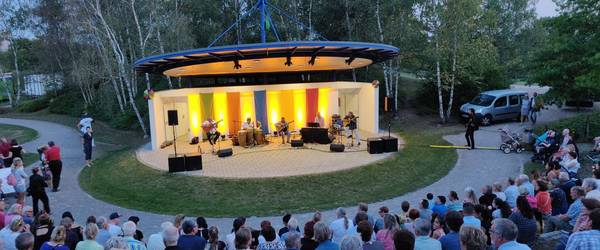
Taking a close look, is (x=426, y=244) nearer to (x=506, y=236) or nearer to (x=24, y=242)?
(x=506, y=236)

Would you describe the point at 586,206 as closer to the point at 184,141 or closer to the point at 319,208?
the point at 319,208

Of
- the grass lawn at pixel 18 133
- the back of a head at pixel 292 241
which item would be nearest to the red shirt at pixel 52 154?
the back of a head at pixel 292 241

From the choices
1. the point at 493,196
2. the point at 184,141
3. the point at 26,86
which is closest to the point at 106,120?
the point at 184,141

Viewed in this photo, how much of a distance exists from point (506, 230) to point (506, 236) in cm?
5

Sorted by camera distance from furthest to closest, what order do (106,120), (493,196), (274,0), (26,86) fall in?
(26,86) < (106,120) < (274,0) < (493,196)

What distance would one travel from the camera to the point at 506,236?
3.54 m

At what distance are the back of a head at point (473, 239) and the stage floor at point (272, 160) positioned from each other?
333 inches

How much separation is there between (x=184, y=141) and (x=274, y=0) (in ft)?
37.3

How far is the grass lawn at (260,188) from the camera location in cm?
1009

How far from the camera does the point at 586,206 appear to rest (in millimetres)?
4562

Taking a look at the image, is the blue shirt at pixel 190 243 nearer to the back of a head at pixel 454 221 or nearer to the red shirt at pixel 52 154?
the back of a head at pixel 454 221

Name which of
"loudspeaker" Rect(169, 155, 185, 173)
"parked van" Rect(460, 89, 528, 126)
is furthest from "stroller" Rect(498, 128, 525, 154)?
"loudspeaker" Rect(169, 155, 185, 173)

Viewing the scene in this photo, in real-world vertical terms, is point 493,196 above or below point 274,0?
below

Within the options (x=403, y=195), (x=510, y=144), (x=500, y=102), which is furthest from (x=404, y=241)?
(x=500, y=102)
